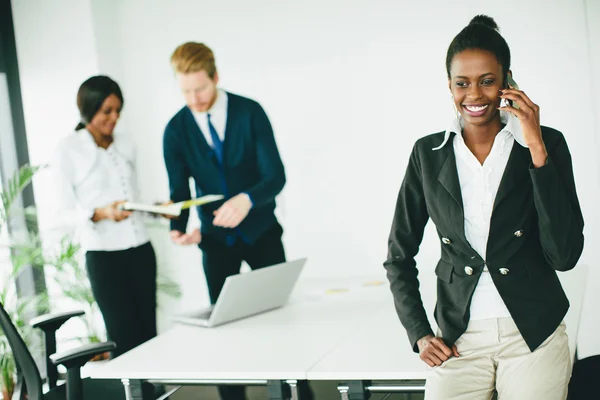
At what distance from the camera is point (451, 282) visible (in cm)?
173

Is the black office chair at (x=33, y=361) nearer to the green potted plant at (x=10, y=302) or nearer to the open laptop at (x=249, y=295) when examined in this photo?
the open laptop at (x=249, y=295)

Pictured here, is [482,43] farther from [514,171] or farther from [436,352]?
[436,352]

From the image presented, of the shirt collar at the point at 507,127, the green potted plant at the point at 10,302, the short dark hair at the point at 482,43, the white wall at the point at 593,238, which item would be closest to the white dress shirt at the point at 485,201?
the shirt collar at the point at 507,127

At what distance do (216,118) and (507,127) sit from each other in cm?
200

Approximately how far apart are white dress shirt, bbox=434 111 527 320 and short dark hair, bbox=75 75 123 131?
88.7 inches

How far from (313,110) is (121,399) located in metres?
2.89

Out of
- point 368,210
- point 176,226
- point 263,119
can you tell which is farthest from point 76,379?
point 368,210

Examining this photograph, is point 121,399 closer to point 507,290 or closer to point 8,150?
point 507,290

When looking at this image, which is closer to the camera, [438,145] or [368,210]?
[438,145]

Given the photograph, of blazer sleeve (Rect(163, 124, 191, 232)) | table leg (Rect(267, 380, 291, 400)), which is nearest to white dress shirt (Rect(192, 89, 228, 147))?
blazer sleeve (Rect(163, 124, 191, 232))

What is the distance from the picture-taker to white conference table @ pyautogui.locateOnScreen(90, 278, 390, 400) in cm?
219

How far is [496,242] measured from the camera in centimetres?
165

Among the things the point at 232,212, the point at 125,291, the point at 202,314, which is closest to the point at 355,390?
the point at 202,314

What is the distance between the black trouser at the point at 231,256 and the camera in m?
3.29
